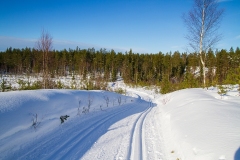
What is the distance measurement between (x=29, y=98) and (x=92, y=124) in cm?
276

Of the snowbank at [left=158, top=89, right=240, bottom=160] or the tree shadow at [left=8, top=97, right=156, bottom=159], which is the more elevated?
the snowbank at [left=158, top=89, right=240, bottom=160]

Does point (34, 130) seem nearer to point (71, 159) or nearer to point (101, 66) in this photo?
point (71, 159)

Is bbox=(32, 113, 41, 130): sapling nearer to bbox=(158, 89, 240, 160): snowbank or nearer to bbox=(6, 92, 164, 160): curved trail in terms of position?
bbox=(6, 92, 164, 160): curved trail

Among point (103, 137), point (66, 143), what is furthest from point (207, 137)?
point (66, 143)

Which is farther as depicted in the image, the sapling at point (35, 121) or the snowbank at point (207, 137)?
the sapling at point (35, 121)

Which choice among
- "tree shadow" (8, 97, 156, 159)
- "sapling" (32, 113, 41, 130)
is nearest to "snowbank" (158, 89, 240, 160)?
"tree shadow" (8, 97, 156, 159)

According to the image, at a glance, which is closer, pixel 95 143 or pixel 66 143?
pixel 66 143

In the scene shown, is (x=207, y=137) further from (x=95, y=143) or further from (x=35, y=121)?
(x=35, y=121)

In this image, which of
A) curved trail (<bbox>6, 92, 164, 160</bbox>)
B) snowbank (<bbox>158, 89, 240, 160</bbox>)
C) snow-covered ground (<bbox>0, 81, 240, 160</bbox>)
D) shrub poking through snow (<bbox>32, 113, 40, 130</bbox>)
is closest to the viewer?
snowbank (<bbox>158, 89, 240, 160</bbox>)

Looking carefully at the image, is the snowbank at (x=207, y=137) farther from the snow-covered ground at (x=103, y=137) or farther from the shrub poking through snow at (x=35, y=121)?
the shrub poking through snow at (x=35, y=121)

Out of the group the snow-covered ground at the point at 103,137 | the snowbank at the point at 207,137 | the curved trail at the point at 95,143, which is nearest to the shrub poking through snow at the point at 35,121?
the snow-covered ground at the point at 103,137

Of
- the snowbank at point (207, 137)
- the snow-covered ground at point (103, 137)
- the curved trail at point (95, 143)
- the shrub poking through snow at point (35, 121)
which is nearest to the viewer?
the snowbank at point (207, 137)

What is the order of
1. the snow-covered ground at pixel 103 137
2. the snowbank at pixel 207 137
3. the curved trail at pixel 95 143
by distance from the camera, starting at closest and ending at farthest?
the snowbank at pixel 207 137 → the snow-covered ground at pixel 103 137 → the curved trail at pixel 95 143

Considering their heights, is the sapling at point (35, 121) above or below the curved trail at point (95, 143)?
above
